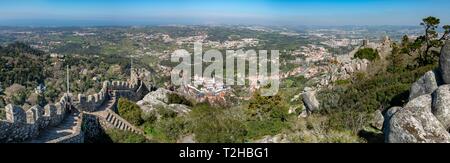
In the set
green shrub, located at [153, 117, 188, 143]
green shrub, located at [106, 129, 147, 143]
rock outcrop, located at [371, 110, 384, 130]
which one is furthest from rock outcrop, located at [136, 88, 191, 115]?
rock outcrop, located at [371, 110, 384, 130]

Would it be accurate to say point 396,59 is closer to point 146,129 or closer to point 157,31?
point 146,129

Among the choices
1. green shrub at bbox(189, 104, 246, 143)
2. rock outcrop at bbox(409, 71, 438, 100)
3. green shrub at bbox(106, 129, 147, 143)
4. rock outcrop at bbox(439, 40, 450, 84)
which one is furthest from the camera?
green shrub at bbox(106, 129, 147, 143)

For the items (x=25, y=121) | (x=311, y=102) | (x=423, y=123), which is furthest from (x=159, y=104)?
(x=423, y=123)

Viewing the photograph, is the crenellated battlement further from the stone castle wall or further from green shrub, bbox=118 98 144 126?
green shrub, bbox=118 98 144 126

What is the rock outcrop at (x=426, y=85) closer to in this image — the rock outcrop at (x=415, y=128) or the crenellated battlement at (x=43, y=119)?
the rock outcrop at (x=415, y=128)

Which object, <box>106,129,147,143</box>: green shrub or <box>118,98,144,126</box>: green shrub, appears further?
<box>118,98,144,126</box>: green shrub

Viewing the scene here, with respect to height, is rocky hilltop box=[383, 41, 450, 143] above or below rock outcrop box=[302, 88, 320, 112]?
above

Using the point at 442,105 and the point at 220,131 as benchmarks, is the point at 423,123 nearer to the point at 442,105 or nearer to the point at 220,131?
the point at 442,105

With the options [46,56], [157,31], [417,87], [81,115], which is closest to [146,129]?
[81,115]
